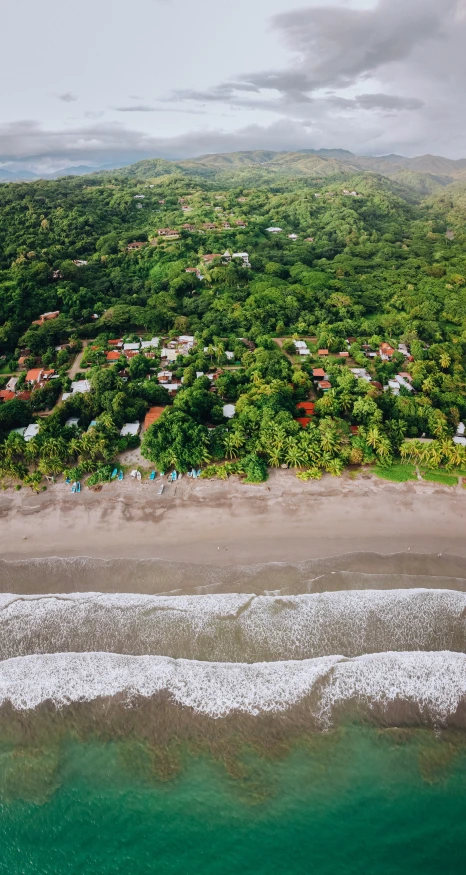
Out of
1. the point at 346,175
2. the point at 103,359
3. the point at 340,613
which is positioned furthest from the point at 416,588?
the point at 346,175

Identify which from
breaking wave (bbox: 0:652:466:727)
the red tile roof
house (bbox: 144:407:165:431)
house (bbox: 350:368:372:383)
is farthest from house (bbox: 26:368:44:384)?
house (bbox: 350:368:372:383)

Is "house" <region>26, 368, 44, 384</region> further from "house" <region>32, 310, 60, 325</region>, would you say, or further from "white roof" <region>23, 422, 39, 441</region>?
"house" <region>32, 310, 60, 325</region>

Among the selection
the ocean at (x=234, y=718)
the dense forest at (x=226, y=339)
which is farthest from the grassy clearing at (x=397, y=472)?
the ocean at (x=234, y=718)

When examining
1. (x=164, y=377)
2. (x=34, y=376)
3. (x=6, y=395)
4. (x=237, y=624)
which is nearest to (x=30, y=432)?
(x=6, y=395)

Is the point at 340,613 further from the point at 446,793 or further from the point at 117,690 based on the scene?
the point at 117,690

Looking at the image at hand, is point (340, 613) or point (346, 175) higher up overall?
point (346, 175)

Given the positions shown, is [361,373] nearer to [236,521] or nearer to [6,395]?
[236,521]
